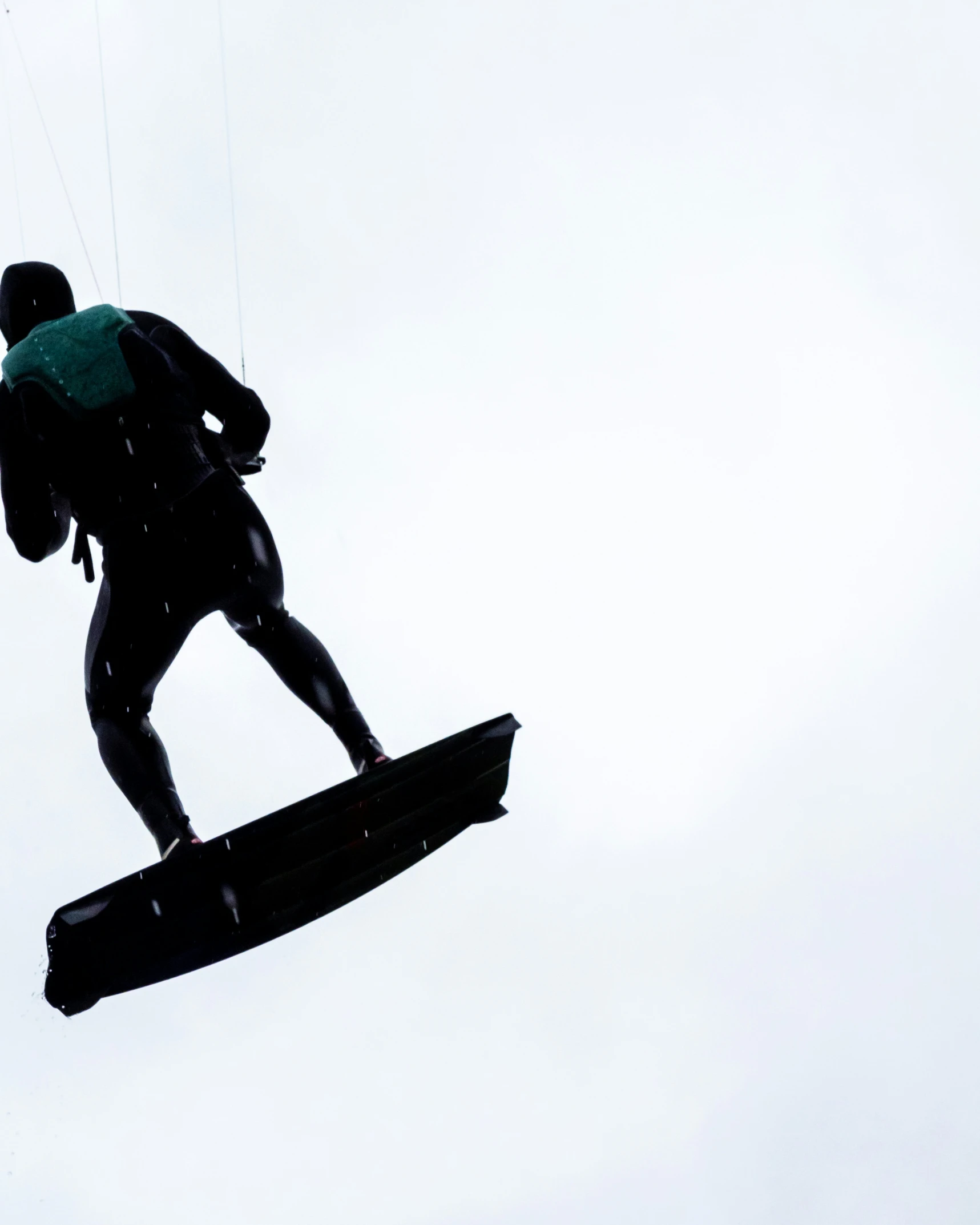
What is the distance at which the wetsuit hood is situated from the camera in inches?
230

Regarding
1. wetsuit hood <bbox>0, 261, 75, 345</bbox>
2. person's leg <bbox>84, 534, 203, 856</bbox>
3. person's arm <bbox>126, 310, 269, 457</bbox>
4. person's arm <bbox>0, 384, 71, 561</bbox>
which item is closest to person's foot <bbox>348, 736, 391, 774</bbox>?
person's leg <bbox>84, 534, 203, 856</bbox>

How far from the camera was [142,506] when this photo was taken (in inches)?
230

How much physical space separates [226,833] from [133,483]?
1178 millimetres

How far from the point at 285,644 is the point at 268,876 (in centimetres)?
81

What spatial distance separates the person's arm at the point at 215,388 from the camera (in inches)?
234

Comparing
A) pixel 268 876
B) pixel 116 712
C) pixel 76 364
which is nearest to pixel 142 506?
pixel 76 364

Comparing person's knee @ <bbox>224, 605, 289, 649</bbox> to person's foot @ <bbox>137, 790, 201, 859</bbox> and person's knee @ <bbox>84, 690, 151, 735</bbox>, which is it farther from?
person's foot @ <bbox>137, 790, 201, 859</bbox>

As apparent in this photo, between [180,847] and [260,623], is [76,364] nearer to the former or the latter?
[260,623]

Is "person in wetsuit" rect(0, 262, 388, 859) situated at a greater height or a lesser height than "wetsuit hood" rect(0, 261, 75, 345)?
lesser

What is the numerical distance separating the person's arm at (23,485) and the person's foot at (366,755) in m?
1.23

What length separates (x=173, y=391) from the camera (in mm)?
5828

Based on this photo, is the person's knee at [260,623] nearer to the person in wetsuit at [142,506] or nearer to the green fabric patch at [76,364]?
the person in wetsuit at [142,506]

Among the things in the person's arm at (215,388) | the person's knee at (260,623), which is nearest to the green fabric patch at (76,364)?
the person's arm at (215,388)

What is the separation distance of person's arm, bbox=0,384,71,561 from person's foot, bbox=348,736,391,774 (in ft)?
4.03
